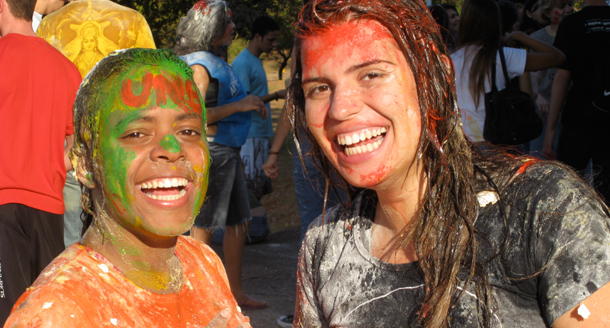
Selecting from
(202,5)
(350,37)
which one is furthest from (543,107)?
(350,37)

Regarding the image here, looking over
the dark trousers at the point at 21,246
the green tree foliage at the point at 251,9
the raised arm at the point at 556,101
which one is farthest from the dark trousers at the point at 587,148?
the green tree foliage at the point at 251,9

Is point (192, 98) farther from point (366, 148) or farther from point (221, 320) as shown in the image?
point (221, 320)

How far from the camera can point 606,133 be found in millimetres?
4523

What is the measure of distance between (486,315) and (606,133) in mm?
3343

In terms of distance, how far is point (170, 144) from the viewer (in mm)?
1869

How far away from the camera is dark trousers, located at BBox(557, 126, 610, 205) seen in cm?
451

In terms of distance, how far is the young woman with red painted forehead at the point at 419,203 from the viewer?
5.61ft

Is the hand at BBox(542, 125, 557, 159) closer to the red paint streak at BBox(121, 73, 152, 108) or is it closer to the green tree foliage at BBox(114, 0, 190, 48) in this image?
the red paint streak at BBox(121, 73, 152, 108)

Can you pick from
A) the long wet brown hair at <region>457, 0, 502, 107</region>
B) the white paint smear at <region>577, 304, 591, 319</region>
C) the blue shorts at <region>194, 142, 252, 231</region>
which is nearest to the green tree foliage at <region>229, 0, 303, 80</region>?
the blue shorts at <region>194, 142, 252, 231</region>

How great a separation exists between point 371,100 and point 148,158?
718 mm

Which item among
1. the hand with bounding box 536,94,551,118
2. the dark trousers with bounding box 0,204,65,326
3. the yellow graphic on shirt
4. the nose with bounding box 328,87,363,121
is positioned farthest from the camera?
the hand with bounding box 536,94,551,118

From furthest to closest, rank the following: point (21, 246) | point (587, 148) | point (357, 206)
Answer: point (587, 148) < point (21, 246) < point (357, 206)

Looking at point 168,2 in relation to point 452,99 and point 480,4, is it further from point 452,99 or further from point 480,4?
point 452,99

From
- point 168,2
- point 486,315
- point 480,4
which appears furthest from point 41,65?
point 168,2
